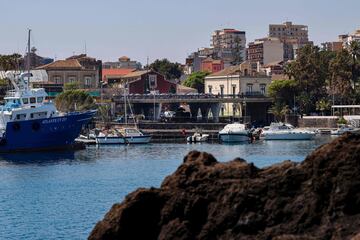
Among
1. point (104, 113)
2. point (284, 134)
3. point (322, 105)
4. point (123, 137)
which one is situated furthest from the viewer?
point (322, 105)

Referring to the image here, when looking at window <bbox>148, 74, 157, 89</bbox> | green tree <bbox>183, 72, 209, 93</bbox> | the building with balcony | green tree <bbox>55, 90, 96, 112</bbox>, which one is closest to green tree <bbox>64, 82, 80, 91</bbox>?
window <bbox>148, 74, 157, 89</bbox>

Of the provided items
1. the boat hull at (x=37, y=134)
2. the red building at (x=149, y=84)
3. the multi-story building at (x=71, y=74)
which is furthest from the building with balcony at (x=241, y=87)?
the boat hull at (x=37, y=134)

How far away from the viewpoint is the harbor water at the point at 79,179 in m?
37.2

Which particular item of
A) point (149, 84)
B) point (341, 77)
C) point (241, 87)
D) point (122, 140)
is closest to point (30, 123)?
point (122, 140)

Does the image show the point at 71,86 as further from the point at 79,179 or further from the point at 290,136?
the point at 79,179

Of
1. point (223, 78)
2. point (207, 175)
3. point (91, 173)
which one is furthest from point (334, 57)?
point (207, 175)

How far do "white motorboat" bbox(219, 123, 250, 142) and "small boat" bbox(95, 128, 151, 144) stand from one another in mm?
8058

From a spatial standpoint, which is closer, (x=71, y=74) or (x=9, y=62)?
(x=9, y=62)

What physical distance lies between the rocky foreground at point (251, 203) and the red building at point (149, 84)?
144 meters

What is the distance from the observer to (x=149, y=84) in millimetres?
165125

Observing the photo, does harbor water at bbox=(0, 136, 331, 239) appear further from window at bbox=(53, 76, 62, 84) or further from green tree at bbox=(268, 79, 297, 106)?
window at bbox=(53, 76, 62, 84)

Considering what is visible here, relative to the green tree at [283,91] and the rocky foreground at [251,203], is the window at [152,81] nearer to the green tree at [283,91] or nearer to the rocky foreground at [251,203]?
the green tree at [283,91]

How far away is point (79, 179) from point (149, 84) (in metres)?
104

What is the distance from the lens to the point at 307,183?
1791cm
